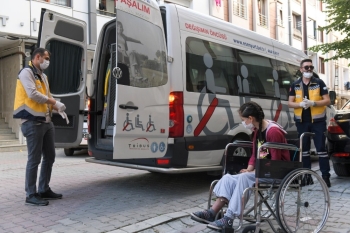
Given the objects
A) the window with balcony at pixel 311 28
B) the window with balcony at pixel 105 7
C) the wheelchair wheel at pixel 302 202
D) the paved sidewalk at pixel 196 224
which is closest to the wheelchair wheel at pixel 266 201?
the wheelchair wheel at pixel 302 202

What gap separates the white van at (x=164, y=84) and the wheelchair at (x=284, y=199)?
70cm

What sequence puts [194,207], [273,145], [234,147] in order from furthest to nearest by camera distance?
[194,207] → [234,147] → [273,145]

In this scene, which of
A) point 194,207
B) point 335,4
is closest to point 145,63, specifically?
point 194,207

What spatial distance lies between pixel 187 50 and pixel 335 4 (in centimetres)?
940

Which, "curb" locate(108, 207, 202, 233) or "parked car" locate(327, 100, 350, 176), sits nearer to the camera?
"curb" locate(108, 207, 202, 233)

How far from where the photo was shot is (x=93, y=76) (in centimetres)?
606

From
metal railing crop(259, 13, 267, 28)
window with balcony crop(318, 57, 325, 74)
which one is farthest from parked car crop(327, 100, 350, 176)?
window with balcony crop(318, 57, 325, 74)

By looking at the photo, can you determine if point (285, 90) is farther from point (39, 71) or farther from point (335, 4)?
point (335, 4)

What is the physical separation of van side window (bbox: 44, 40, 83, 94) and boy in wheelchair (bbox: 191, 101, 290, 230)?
10.5ft

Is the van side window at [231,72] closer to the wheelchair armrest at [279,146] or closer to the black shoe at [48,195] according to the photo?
the wheelchair armrest at [279,146]

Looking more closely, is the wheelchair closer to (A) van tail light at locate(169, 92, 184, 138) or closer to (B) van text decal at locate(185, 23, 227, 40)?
(A) van tail light at locate(169, 92, 184, 138)

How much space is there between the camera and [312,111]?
552cm

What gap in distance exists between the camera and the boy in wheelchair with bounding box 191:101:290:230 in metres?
3.41

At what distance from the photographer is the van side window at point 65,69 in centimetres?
579
